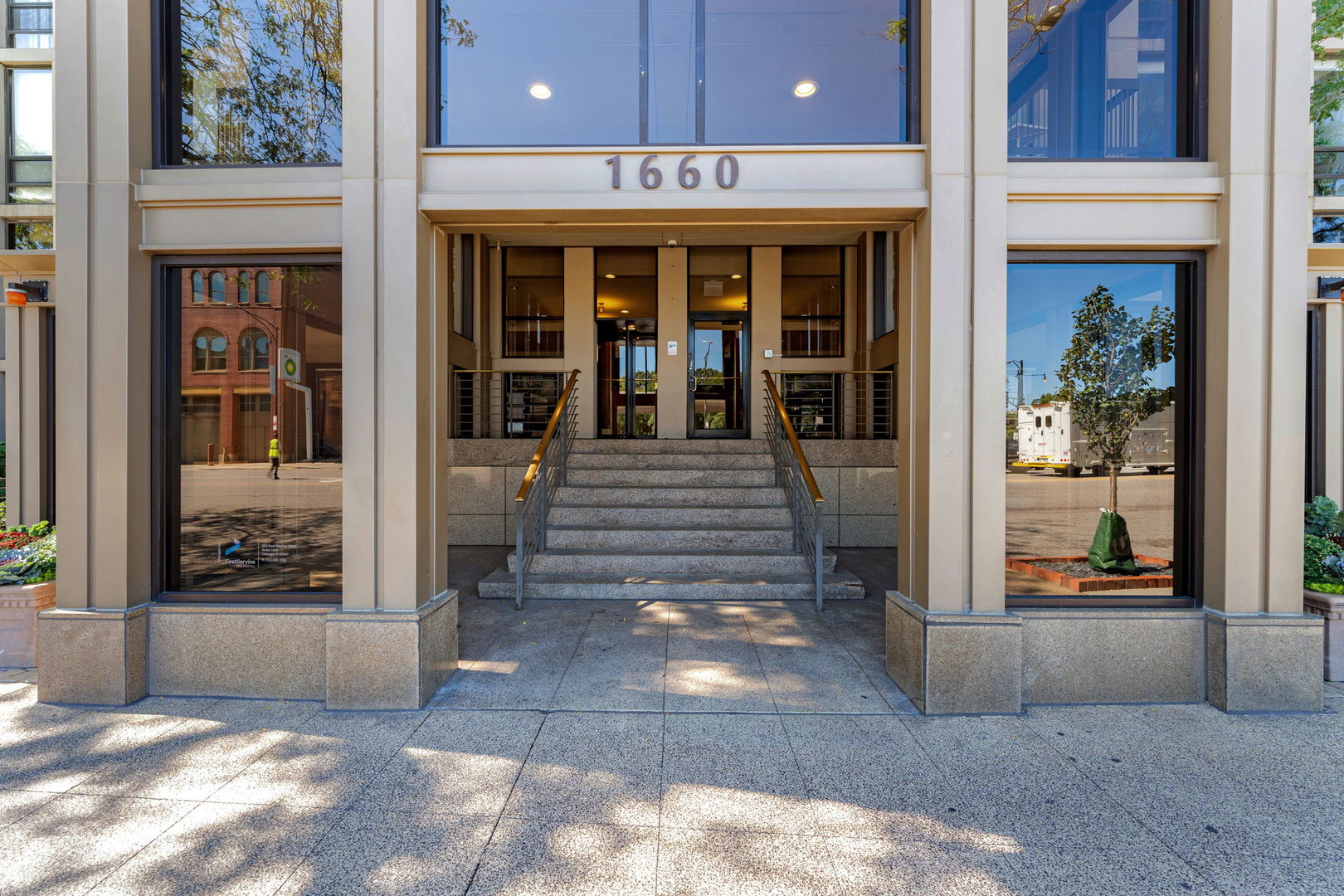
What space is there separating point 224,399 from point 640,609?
3.84 m

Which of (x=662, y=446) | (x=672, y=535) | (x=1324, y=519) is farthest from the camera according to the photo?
(x=662, y=446)

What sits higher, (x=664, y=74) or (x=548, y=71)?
(x=548, y=71)

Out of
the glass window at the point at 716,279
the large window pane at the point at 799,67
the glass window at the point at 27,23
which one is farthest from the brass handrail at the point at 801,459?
the glass window at the point at 27,23

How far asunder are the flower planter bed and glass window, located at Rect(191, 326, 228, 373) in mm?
5859

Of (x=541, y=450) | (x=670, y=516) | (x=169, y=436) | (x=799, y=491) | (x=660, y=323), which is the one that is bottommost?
(x=670, y=516)

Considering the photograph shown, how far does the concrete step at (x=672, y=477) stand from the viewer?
27.5 feet

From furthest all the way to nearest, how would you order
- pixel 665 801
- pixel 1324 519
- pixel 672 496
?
pixel 672 496
pixel 1324 519
pixel 665 801

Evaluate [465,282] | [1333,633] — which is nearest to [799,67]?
[1333,633]

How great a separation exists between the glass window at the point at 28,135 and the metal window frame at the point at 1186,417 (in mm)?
10409

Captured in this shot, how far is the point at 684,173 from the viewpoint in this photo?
13.8 ft

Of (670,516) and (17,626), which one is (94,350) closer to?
(17,626)

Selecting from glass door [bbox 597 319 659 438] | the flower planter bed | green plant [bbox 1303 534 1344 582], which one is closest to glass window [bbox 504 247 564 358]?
glass door [bbox 597 319 659 438]

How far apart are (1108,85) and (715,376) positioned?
309 inches

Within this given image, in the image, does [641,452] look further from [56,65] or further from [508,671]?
[56,65]
